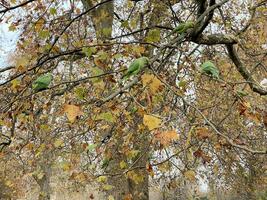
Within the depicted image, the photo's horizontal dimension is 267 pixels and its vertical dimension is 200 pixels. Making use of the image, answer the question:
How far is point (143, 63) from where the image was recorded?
2404 millimetres

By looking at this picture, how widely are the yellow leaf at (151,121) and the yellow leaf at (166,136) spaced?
9 centimetres

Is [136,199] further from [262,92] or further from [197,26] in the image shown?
[197,26]

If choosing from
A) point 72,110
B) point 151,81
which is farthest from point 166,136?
point 72,110

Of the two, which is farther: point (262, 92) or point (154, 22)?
point (154, 22)

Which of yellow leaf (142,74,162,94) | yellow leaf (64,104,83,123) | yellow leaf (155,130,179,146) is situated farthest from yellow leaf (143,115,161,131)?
yellow leaf (64,104,83,123)

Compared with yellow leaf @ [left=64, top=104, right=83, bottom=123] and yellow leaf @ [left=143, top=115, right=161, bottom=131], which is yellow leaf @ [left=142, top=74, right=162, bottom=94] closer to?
yellow leaf @ [left=143, top=115, right=161, bottom=131]

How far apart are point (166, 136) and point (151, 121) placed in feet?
0.41

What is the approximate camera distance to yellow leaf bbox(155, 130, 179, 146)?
2389 millimetres

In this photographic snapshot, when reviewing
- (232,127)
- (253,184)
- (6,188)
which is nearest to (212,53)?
(232,127)

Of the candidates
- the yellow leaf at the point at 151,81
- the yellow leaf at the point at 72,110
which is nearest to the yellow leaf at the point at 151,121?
the yellow leaf at the point at 151,81

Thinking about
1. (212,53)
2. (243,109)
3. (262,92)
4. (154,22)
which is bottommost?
(243,109)

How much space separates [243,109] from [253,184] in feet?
31.1

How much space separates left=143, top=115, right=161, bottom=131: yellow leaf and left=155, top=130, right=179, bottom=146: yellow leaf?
0.30ft

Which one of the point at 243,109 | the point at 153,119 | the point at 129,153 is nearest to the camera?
the point at 153,119
